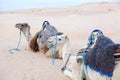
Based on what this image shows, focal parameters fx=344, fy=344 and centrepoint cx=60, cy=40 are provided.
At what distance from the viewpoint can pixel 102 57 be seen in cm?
420

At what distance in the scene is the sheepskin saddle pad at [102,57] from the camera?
4.10m

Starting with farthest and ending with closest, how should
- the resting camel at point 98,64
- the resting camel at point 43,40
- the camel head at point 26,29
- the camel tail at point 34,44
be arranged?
the camel head at point 26,29 < the camel tail at point 34,44 < the resting camel at point 43,40 < the resting camel at point 98,64

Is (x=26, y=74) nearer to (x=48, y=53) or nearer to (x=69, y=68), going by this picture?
(x=69, y=68)

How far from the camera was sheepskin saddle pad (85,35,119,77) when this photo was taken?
13.4ft

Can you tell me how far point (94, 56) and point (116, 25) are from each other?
10.5 metres

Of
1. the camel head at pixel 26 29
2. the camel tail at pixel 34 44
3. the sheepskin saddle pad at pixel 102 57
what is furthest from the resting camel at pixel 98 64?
the camel head at pixel 26 29

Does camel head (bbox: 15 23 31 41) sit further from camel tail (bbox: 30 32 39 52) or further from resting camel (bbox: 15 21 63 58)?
camel tail (bbox: 30 32 39 52)

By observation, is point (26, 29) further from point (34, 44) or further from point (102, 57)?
point (102, 57)

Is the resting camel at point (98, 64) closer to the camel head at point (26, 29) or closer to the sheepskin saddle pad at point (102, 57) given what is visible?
the sheepskin saddle pad at point (102, 57)

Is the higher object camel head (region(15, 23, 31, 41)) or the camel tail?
camel head (region(15, 23, 31, 41))

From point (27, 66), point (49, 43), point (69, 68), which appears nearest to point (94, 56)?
point (69, 68)

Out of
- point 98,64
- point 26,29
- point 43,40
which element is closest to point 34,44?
point 43,40

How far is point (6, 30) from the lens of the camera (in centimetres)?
1452

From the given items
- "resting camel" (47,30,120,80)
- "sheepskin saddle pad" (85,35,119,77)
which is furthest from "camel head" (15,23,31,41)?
"sheepskin saddle pad" (85,35,119,77)
